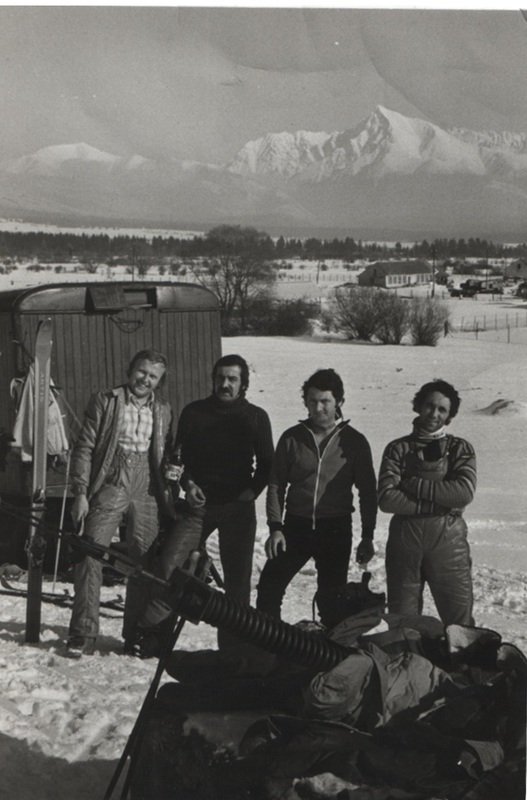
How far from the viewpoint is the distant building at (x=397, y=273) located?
942cm

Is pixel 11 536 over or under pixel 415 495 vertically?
under

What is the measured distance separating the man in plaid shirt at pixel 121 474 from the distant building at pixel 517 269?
4477 millimetres

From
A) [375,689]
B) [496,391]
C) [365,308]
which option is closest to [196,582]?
[375,689]

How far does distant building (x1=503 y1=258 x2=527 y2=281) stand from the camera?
26.0 feet

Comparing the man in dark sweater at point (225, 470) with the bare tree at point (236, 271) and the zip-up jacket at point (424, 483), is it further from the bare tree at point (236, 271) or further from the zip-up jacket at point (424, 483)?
the bare tree at point (236, 271)

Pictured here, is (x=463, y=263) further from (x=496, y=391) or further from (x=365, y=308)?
(x=365, y=308)

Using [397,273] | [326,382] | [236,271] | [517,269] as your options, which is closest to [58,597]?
[326,382]

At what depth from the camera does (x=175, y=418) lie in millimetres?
6293

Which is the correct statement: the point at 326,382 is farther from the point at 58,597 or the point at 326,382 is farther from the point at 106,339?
the point at 106,339

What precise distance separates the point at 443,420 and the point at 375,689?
4.36 feet

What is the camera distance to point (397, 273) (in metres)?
9.38

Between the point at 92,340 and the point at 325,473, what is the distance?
2.72 meters

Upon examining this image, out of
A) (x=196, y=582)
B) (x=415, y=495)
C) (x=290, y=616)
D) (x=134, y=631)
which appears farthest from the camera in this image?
(x=290, y=616)

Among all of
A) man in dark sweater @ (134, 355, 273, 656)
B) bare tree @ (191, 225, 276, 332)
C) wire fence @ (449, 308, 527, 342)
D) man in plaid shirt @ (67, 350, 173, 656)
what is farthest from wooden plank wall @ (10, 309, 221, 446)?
wire fence @ (449, 308, 527, 342)
